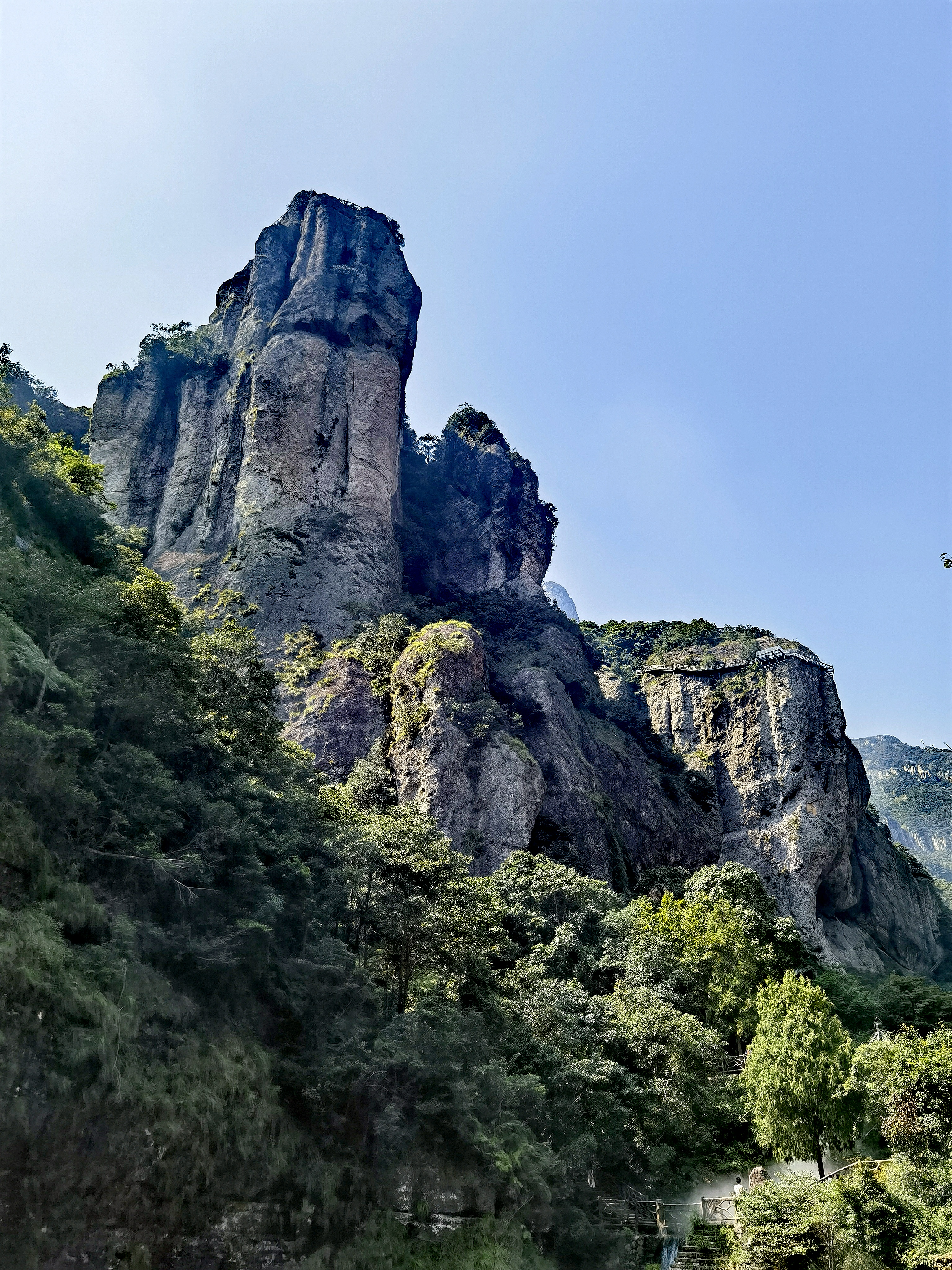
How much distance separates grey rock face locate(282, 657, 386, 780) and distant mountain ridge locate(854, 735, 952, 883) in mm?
45954

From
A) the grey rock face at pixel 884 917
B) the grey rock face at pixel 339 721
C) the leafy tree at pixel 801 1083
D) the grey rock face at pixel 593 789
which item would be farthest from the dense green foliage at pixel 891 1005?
the grey rock face at pixel 339 721

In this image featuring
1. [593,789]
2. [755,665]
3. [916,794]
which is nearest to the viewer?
[593,789]

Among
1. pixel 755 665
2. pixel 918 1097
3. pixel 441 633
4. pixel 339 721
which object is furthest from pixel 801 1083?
pixel 755 665

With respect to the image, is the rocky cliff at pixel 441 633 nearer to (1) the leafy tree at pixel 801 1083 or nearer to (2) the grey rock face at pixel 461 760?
(2) the grey rock face at pixel 461 760

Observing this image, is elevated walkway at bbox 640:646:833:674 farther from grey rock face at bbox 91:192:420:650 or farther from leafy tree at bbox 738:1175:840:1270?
leafy tree at bbox 738:1175:840:1270

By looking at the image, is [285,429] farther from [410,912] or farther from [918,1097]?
[918,1097]

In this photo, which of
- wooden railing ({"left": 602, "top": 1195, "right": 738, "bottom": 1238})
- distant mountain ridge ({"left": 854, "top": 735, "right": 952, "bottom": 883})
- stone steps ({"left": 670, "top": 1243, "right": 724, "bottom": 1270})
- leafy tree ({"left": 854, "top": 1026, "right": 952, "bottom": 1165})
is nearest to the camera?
leafy tree ({"left": 854, "top": 1026, "right": 952, "bottom": 1165})

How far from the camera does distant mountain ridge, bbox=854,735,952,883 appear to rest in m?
90.1

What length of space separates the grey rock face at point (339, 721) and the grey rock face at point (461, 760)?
1.45 meters

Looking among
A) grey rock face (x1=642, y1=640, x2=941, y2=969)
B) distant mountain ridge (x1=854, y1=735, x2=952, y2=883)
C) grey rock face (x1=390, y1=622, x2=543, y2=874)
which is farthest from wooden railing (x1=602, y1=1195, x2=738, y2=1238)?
distant mountain ridge (x1=854, y1=735, x2=952, y2=883)

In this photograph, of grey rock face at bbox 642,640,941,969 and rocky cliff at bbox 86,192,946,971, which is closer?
rocky cliff at bbox 86,192,946,971

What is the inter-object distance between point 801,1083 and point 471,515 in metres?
48.0

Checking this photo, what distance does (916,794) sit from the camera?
93188 millimetres

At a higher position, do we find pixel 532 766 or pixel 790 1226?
pixel 532 766
